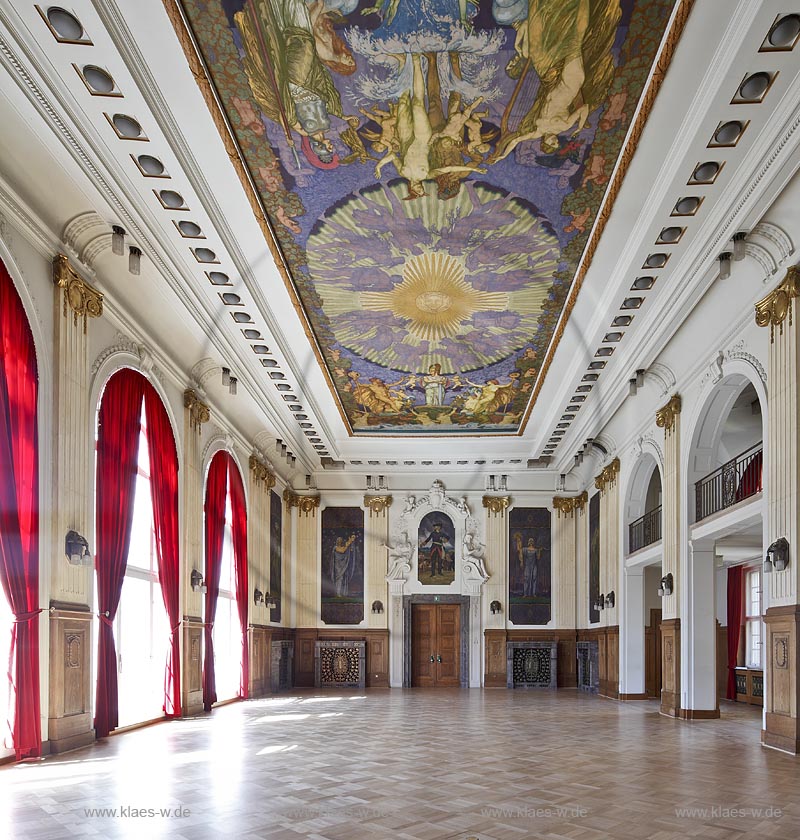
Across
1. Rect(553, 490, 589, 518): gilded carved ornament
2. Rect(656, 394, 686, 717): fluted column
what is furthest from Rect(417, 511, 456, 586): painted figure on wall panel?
Rect(656, 394, 686, 717): fluted column

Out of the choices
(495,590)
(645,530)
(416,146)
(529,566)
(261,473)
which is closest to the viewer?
(416,146)

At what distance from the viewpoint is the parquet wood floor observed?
20.9 feet

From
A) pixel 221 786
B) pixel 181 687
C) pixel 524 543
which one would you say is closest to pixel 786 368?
pixel 221 786

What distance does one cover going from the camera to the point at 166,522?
14539mm

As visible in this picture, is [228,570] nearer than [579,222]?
No

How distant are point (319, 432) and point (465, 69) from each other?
1444cm

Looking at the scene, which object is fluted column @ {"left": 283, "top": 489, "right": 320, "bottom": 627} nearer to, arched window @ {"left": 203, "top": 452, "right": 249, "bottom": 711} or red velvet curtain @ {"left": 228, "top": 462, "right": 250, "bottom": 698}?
red velvet curtain @ {"left": 228, "top": 462, "right": 250, "bottom": 698}

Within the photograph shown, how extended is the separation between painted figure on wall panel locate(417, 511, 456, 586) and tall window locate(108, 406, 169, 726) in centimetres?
1253

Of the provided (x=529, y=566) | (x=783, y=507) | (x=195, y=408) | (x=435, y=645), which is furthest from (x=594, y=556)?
(x=783, y=507)

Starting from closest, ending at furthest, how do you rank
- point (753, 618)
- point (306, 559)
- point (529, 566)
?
point (753, 618), point (529, 566), point (306, 559)

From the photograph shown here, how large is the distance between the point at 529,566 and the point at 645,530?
7675 millimetres

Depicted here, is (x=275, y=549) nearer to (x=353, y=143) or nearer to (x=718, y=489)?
(x=718, y=489)

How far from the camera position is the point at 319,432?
71.4 feet

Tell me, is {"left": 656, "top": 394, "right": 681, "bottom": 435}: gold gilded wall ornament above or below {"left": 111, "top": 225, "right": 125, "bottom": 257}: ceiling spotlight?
below
